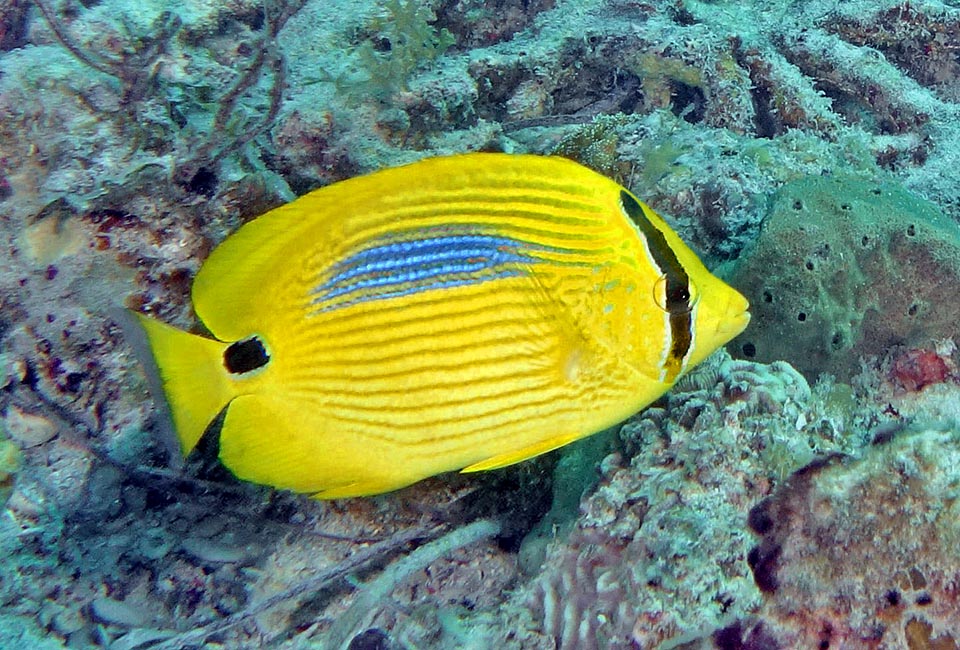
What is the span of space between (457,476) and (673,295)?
1467mm

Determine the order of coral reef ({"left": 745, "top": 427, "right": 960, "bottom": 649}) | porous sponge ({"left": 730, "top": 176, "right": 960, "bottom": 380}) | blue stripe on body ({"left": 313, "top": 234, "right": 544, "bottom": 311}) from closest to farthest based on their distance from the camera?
coral reef ({"left": 745, "top": 427, "right": 960, "bottom": 649})
blue stripe on body ({"left": 313, "top": 234, "right": 544, "bottom": 311})
porous sponge ({"left": 730, "top": 176, "right": 960, "bottom": 380})

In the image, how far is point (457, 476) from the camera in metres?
2.83

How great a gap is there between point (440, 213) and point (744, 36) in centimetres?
381

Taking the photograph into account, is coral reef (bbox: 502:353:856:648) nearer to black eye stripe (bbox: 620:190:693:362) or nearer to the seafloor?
the seafloor

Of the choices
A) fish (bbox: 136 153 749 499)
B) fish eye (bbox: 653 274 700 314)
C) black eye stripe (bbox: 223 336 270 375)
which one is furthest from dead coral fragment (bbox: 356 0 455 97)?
→ fish eye (bbox: 653 274 700 314)

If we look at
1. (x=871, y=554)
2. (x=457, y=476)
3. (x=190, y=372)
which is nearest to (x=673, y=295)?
(x=871, y=554)

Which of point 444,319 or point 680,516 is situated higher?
point 444,319

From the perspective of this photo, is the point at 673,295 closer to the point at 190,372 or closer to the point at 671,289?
the point at 671,289

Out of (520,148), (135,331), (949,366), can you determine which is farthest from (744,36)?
(135,331)

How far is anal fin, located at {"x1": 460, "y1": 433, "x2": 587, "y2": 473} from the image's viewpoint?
5.64 ft

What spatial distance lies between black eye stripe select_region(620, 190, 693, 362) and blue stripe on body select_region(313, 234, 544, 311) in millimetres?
256

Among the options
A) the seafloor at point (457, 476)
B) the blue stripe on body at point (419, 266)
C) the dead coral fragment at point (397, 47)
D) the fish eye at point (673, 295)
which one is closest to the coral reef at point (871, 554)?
the seafloor at point (457, 476)

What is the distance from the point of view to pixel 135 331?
1707 millimetres

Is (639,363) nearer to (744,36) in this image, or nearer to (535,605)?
(535,605)
